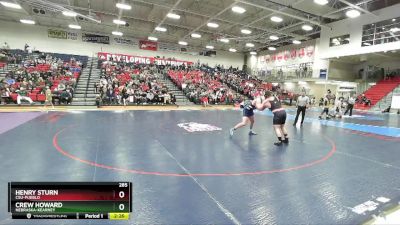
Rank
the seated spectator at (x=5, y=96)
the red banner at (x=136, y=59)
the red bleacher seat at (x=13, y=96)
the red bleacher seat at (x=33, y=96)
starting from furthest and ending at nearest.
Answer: the red banner at (x=136, y=59), the red bleacher seat at (x=33, y=96), the red bleacher seat at (x=13, y=96), the seated spectator at (x=5, y=96)

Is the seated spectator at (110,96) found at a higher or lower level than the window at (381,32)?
lower

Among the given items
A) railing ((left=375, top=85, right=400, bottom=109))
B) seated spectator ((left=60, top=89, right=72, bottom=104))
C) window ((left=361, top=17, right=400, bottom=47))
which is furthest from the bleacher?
railing ((left=375, top=85, right=400, bottom=109))

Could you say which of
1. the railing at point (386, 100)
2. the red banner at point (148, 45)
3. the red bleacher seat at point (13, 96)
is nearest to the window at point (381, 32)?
the railing at point (386, 100)

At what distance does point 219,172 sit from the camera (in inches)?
160

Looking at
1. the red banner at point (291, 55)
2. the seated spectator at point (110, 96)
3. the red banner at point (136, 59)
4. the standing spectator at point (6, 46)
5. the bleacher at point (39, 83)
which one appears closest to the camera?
the bleacher at point (39, 83)

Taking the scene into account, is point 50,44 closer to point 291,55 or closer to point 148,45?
point 148,45

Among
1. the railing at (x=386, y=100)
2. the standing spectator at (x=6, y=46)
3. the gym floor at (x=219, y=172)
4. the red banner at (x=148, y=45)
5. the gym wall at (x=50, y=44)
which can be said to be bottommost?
the gym floor at (x=219, y=172)

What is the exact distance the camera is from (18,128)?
7.47 meters

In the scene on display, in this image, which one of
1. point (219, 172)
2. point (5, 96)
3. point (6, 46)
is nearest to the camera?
point (219, 172)

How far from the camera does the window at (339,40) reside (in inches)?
864

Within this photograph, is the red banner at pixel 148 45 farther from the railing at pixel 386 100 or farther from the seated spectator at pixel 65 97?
the railing at pixel 386 100
